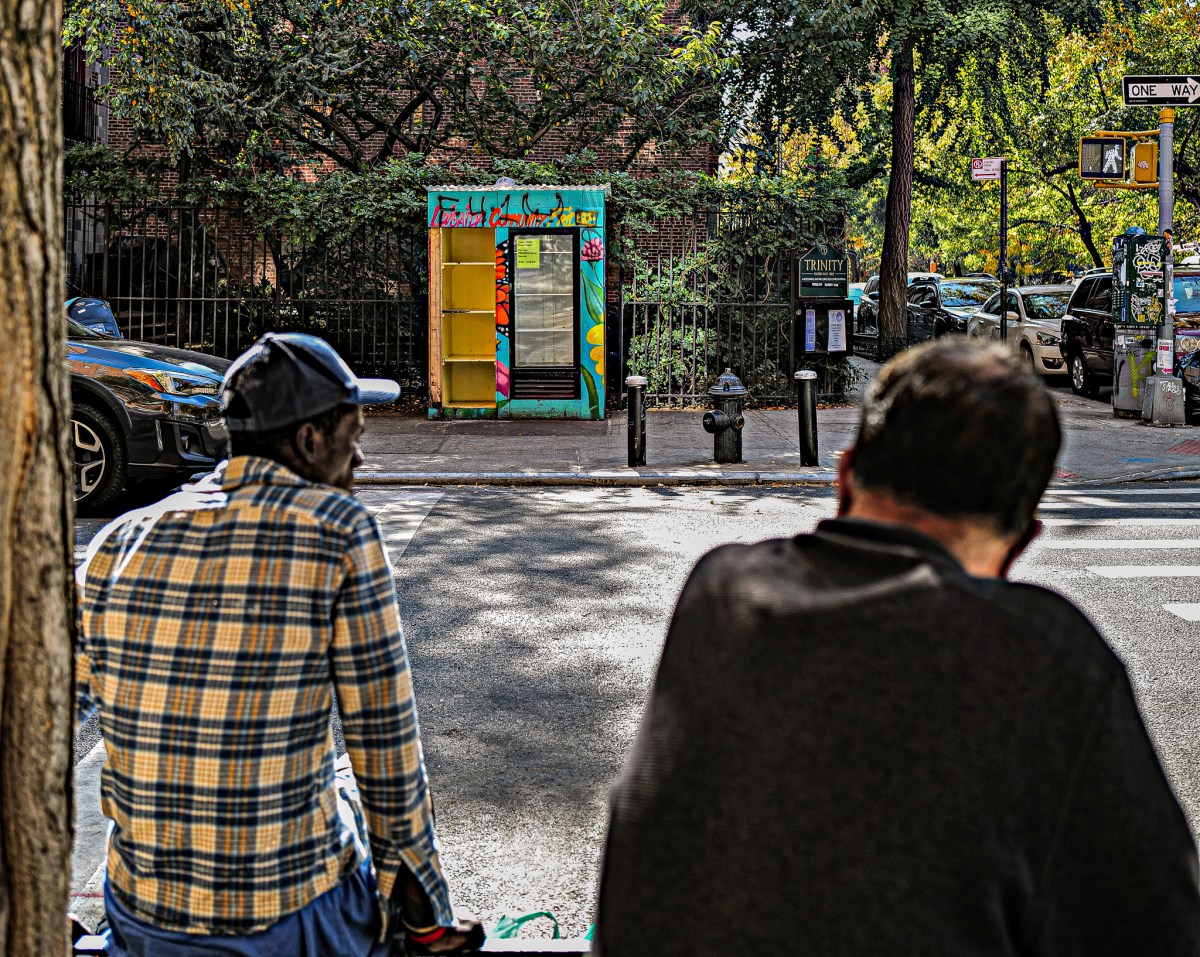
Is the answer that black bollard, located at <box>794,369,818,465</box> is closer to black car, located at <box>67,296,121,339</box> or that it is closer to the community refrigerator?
the community refrigerator

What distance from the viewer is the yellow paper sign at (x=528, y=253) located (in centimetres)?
1753

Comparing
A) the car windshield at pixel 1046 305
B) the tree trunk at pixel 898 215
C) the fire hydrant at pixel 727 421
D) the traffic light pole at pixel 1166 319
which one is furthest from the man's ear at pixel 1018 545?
the tree trunk at pixel 898 215

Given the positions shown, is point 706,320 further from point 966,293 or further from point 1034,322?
point 966,293

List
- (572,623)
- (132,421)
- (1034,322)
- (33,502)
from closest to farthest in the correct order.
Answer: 1. (33,502)
2. (572,623)
3. (132,421)
4. (1034,322)

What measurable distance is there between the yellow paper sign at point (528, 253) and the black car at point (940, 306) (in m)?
12.5

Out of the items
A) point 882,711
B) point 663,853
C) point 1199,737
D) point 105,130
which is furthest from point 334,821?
point 105,130

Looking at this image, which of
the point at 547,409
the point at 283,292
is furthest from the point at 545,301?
the point at 283,292

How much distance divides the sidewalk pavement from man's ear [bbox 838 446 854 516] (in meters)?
10.6

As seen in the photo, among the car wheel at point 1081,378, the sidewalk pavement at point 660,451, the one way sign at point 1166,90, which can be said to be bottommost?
the sidewalk pavement at point 660,451

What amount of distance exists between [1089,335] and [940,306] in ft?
29.3

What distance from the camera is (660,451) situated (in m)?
14.9

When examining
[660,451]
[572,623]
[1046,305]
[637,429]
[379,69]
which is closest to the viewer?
[572,623]

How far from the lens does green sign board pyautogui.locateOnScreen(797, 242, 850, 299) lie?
19031mm

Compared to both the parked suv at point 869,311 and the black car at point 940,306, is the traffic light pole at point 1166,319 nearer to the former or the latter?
the black car at point 940,306
